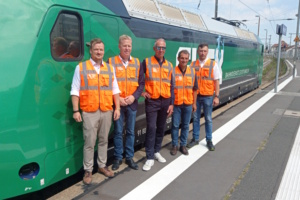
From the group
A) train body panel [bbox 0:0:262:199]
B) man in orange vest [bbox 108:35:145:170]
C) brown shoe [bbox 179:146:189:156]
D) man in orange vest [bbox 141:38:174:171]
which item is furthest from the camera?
brown shoe [bbox 179:146:189:156]

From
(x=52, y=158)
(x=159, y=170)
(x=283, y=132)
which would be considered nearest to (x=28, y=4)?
(x=52, y=158)

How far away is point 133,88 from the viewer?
423cm

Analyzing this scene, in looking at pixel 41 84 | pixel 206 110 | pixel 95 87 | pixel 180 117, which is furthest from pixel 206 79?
pixel 41 84

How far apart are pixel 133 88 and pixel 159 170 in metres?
1.42

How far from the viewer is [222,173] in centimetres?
453

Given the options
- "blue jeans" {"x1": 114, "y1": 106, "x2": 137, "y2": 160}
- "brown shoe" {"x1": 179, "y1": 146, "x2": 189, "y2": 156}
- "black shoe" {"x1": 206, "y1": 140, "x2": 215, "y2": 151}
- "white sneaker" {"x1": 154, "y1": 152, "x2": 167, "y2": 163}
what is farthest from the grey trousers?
"black shoe" {"x1": 206, "y1": 140, "x2": 215, "y2": 151}

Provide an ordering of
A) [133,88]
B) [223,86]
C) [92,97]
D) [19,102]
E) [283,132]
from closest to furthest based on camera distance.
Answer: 1. [19,102]
2. [92,97]
3. [133,88]
4. [283,132]
5. [223,86]

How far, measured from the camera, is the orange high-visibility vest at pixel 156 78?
14.4 feet

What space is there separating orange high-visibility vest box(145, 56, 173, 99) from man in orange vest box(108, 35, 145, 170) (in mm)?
134

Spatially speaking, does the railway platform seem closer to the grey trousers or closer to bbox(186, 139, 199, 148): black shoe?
bbox(186, 139, 199, 148): black shoe

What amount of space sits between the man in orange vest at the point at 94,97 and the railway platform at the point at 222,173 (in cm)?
53

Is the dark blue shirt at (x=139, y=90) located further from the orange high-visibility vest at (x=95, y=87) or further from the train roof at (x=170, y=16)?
the train roof at (x=170, y=16)

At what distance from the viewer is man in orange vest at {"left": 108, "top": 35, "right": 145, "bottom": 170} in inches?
160

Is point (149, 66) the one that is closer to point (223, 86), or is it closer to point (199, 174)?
point (199, 174)
